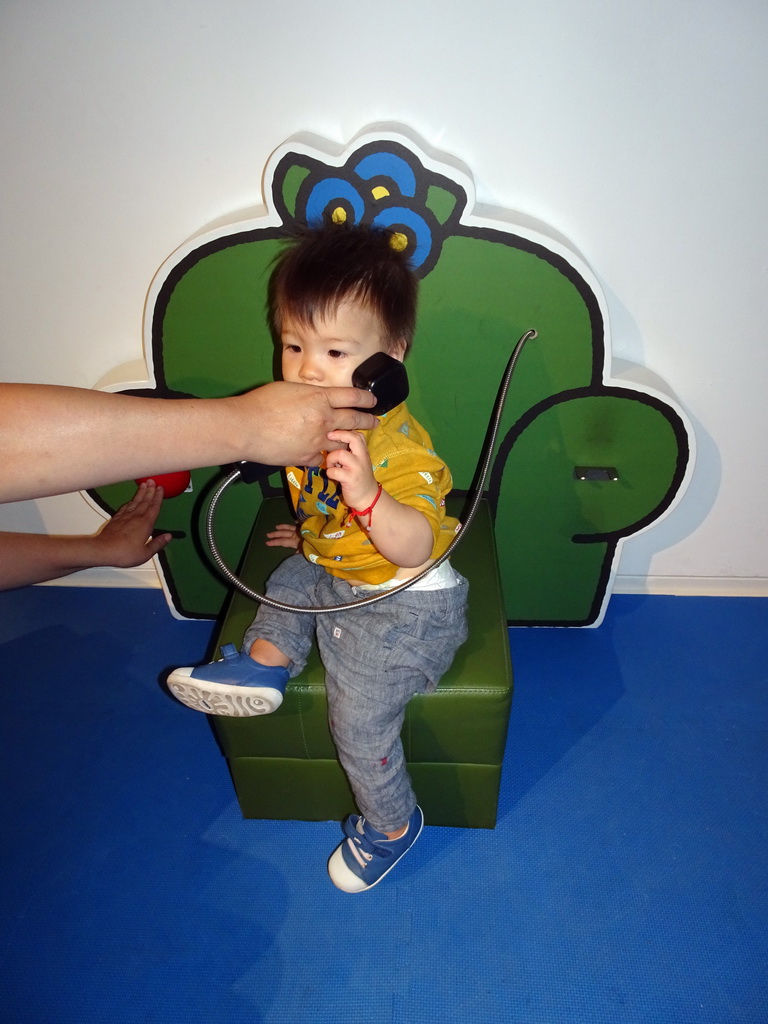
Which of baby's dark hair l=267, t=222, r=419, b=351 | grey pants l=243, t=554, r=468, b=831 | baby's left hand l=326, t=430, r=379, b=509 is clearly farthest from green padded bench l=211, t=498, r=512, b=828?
baby's dark hair l=267, t=222, r=419, b=351

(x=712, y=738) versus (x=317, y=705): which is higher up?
(x=317, y=705)

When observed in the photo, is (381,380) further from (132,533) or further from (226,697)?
(132,533)

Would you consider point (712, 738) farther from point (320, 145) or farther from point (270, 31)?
point (270, 31)

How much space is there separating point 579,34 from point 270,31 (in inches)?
18.4

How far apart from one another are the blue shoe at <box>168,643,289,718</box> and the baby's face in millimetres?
465

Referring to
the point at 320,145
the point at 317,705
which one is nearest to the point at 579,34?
the point at 320,145

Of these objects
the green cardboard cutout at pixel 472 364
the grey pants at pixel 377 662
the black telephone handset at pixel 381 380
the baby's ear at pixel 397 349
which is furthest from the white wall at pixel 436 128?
the grey pants at pixel 377 662

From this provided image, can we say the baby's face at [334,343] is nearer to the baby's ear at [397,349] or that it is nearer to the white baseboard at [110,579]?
the baby's ear at [397,349]

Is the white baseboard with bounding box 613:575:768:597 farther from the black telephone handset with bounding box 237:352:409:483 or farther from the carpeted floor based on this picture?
the black telephone handset with bounding box 237:352:409:483

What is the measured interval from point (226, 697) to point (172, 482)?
573 mm

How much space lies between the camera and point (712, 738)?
1.35 meters

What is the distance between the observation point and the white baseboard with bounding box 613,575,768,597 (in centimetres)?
165

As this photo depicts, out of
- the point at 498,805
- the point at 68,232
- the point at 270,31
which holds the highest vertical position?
the point at 270,31

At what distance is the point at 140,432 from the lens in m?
0.73
